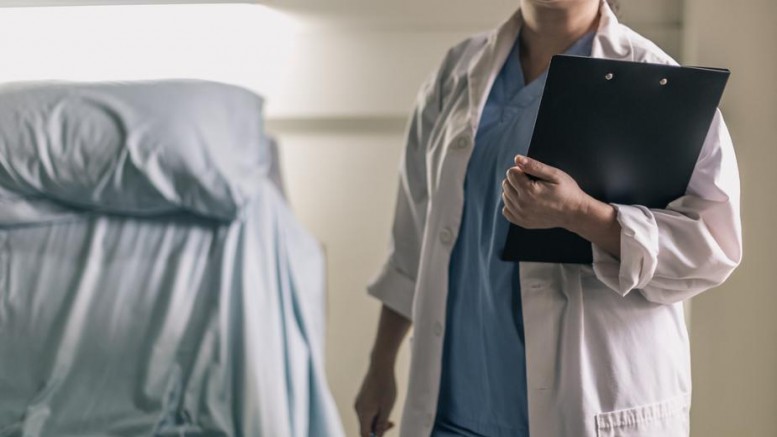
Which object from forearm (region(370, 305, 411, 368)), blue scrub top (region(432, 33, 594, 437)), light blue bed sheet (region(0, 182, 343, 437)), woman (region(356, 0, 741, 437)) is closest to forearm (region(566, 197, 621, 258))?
woman (region(356, 0, 741, 437))

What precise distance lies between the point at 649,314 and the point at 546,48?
0.31m

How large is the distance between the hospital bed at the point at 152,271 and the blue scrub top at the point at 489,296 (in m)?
0.32

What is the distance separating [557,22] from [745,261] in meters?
0.59

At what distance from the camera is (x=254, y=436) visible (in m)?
1.13

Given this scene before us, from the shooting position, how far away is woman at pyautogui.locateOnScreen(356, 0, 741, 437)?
815 mm

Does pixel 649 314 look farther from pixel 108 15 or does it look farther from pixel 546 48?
pixel 108 15

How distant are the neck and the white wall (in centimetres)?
40

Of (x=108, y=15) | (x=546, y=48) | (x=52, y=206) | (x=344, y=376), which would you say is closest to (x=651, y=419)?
(x=546, y=48)

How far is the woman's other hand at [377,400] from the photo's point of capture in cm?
113

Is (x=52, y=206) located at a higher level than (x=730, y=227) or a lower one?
lower

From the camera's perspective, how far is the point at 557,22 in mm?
936

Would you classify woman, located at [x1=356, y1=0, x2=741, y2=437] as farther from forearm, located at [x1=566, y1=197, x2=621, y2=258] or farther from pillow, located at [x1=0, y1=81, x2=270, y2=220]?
pillow, located at [x1=0, y1=81, x2=270, y2=220]

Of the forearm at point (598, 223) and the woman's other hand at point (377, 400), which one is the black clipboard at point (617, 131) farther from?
the woman's other hand at point (377, 400)

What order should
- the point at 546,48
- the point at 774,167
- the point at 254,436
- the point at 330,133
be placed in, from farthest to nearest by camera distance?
the point at 330,133, the point at 774,167, the point at 254,436, the point at 546,48
